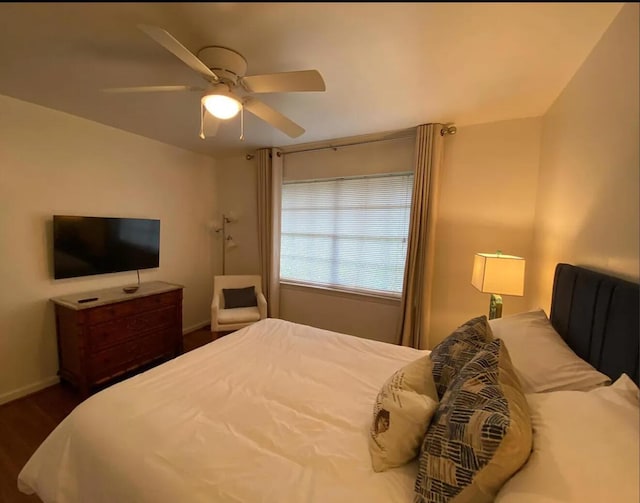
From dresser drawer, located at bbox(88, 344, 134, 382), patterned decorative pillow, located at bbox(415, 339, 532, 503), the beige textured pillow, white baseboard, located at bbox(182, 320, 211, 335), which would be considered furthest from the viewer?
white baseboard, located at bbox(182, 320, 211, 335)

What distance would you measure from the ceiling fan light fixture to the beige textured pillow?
5.29 feet

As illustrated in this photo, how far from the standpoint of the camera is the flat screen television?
2441 mm

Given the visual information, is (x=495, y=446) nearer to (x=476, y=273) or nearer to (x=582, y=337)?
(x=582, y=337)

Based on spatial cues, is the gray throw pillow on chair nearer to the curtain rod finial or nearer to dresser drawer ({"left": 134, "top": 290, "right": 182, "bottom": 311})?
dresser drawer ({"left": 134, "top": 290, "right": 182, "bottom": 311})

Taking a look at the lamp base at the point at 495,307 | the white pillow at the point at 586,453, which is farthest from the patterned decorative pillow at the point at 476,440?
the lamp base at the point at 495,307

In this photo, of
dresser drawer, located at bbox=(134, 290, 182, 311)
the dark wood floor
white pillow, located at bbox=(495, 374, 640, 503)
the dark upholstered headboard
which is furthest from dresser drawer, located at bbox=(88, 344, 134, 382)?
the dark upholstered headboard

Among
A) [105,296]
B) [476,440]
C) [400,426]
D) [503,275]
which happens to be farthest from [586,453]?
[105,296]

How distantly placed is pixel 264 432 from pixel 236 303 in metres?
2.22

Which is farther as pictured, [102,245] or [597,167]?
[102,245]

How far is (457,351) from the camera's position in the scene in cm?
125

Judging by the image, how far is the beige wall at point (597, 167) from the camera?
3.15 ft

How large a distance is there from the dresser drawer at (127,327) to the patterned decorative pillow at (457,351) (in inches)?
102

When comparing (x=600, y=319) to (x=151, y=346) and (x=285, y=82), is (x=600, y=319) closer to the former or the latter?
(x=285, y=82)

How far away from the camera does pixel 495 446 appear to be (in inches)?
29.1
